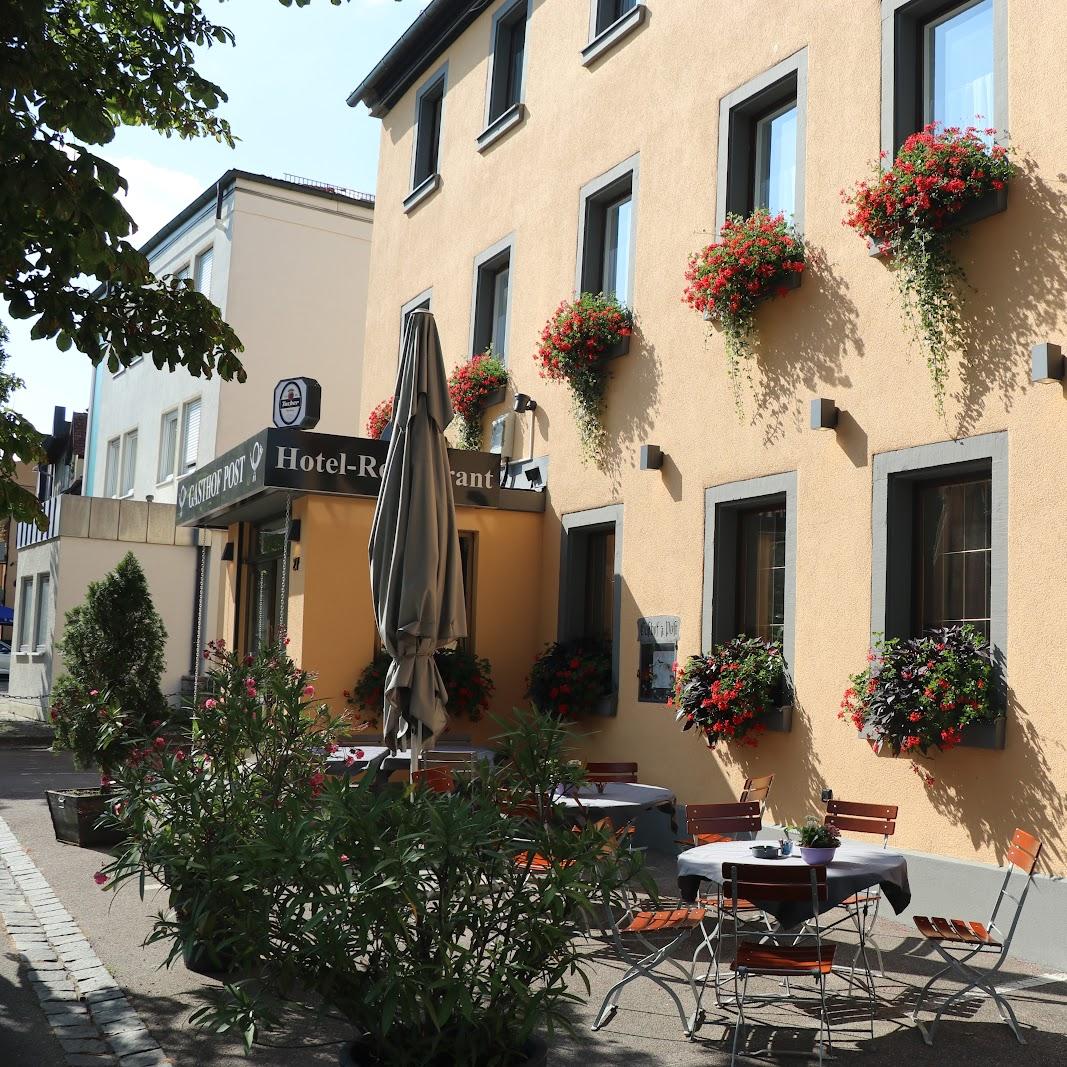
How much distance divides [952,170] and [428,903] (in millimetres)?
5523

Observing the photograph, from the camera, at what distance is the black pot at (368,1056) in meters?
3.31

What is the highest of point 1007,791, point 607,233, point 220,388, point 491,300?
point 220,388

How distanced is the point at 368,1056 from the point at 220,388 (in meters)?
19.9

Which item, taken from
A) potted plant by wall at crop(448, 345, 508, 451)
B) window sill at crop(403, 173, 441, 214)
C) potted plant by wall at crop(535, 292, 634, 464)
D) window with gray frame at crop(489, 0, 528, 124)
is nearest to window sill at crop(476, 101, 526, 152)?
window with gray frame at crop(489, 0, 528, 124)

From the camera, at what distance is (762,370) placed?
28.7ft

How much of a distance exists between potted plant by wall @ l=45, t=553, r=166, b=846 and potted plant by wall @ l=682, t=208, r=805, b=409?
16.5 ft

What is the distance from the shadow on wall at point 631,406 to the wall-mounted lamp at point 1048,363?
3748 mm

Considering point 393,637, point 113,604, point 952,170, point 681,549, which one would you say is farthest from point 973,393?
point 113,604

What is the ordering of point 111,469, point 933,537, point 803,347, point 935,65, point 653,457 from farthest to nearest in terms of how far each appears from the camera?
point 111,469, point 653,457, point 803,347, point 935,65, point 933,537

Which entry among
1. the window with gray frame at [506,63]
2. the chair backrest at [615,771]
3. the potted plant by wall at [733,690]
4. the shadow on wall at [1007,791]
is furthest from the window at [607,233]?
the shadow on wall at [1007,791]

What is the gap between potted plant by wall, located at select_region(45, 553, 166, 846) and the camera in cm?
887

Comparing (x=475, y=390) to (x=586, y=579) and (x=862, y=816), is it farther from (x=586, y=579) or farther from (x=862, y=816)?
(x=862, y=816)

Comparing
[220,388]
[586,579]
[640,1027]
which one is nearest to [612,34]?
[586,579]

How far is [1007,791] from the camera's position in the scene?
6590 mm
